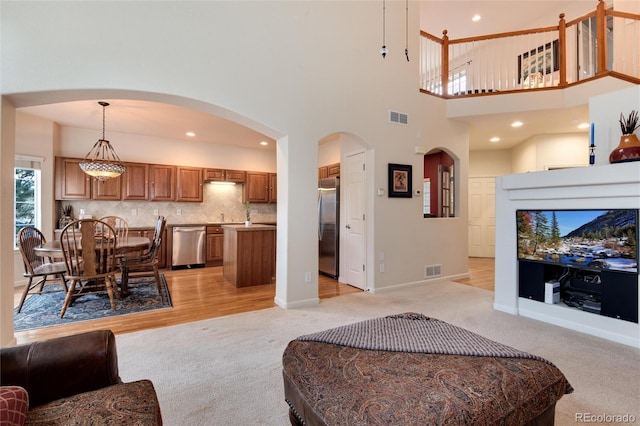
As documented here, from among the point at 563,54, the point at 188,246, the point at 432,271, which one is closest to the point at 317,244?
the point at 432,271

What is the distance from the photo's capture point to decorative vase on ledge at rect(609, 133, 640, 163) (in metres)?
2.85

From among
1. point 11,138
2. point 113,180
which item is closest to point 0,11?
point 11,138

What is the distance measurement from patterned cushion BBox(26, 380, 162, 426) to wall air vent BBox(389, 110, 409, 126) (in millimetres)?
4436

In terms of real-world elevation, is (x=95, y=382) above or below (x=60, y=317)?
above

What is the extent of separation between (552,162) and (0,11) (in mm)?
8609

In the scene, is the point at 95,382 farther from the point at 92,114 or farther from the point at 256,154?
the point at 256,154

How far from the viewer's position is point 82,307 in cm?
360

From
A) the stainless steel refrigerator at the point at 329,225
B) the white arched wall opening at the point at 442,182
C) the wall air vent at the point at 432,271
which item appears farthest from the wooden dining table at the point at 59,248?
the white arched wall opening at the point at 442,182

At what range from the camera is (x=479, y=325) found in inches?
122

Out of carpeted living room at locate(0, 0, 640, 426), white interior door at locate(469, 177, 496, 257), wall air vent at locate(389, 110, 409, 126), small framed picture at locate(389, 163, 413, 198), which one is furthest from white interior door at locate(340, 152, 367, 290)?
white interior door at locate(469, 177, 496, 257)

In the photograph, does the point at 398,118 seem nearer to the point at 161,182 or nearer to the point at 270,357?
the point at 270,357

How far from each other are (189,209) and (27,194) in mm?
2712

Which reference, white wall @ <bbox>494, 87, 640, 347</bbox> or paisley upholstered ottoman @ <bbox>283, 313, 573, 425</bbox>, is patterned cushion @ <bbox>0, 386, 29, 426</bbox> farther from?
white wall @ <bbox>494, 87, 640, 347</bbox>

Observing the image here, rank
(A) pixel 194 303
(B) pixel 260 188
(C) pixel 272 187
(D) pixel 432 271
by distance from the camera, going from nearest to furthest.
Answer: (A) pixel 194 303, (D) pixel 432 271, (B) pixel 260 188, (C) pixel 272 187
